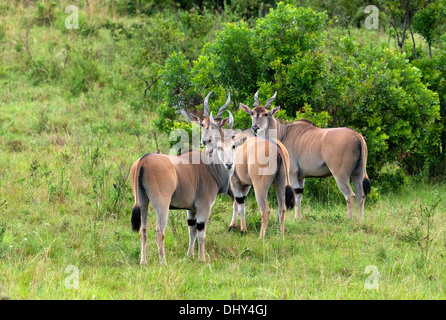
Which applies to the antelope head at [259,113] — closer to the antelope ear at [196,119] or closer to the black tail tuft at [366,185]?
the antelope ear at [196,119]

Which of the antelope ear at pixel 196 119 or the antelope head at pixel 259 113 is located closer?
the antelope ear at pixel 196 119

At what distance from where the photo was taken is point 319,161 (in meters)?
8.97

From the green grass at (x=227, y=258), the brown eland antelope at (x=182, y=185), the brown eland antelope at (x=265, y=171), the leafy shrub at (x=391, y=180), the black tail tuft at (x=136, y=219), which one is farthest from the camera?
the leafy shrub at (x=391, y=180)

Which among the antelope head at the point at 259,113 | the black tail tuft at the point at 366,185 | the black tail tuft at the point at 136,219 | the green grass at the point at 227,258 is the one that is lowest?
the green grass at the point at 227,258

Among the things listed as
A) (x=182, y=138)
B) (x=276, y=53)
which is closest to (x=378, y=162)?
(x=276, y=53)

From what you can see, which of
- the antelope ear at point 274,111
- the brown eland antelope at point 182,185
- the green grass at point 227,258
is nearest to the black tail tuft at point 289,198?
the green grass at point 227,258

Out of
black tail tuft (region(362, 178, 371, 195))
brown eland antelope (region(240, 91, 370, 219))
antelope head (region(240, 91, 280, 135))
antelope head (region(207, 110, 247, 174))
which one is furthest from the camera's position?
antelope head (region(240, 91, 280, 135))

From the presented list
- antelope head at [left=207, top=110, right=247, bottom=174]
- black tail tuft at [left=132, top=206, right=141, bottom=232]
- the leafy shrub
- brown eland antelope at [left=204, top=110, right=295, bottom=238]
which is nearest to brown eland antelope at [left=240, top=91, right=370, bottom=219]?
brown eland antelope at [left=204, top=110, right=295, bottom=238]

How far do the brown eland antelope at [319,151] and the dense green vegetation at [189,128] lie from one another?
43cm

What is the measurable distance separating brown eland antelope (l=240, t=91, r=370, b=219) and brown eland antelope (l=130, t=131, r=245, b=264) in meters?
1.58

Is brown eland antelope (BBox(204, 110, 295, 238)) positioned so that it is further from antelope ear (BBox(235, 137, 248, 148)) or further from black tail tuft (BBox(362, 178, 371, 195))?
black tail tuft (BBox(362, 178, 371, 195))

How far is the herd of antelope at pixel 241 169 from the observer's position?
6629 mm

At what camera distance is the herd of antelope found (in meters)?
6.63

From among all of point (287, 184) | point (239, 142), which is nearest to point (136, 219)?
point (239, 142)
